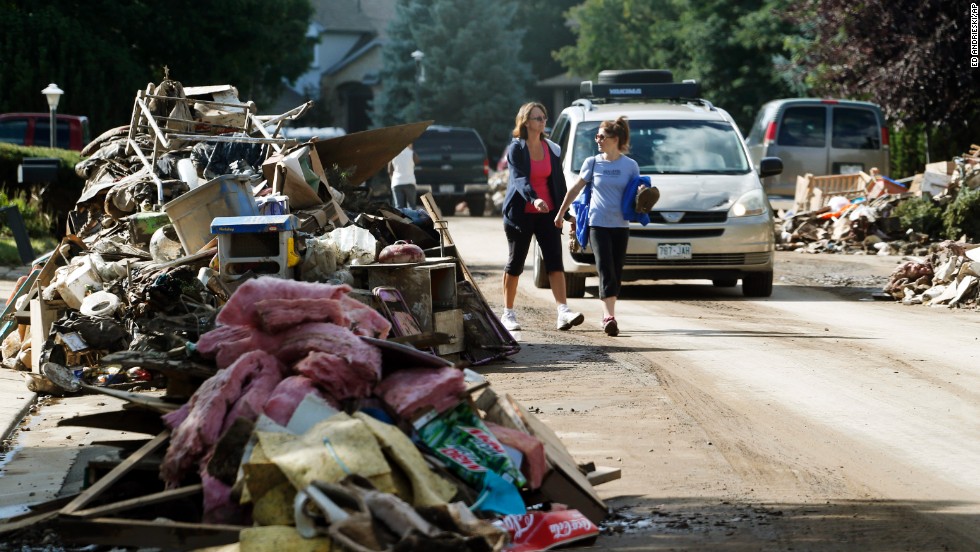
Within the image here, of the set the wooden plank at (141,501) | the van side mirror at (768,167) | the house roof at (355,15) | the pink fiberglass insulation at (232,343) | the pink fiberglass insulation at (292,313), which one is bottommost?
the wooden plank at (141,501)

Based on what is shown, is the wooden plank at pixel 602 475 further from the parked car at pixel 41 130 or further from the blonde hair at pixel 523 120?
the parked car at pixel 41 130

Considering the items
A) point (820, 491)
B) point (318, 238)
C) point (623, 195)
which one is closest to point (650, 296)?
point (623, 195)

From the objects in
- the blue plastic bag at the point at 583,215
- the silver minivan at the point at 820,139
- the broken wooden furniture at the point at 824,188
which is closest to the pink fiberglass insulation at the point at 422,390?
the blue plastic bag at the point at 583,215

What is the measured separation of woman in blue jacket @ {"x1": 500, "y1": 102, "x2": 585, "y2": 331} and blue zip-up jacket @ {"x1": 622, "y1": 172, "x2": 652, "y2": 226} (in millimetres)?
545

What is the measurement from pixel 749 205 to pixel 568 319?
369 cm

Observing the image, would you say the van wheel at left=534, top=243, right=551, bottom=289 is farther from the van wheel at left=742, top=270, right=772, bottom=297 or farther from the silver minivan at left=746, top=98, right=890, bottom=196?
the silver minivan at left=746, top=98, right=890, bottom=196

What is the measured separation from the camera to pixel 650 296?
15.6 metres

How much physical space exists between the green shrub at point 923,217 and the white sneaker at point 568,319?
10.2 metres

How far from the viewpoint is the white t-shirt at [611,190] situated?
39.8ft

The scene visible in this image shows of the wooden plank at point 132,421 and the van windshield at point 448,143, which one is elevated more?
the van windshield at point 448,143

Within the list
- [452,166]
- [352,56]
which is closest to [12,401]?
[452,166]

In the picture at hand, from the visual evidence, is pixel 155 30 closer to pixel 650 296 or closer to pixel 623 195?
pixel 650 296

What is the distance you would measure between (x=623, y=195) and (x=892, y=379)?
3.23 meters

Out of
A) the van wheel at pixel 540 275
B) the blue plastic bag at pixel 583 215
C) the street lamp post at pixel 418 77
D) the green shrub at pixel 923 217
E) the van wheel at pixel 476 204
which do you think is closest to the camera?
the blue plastic bag at pixel 583 215
